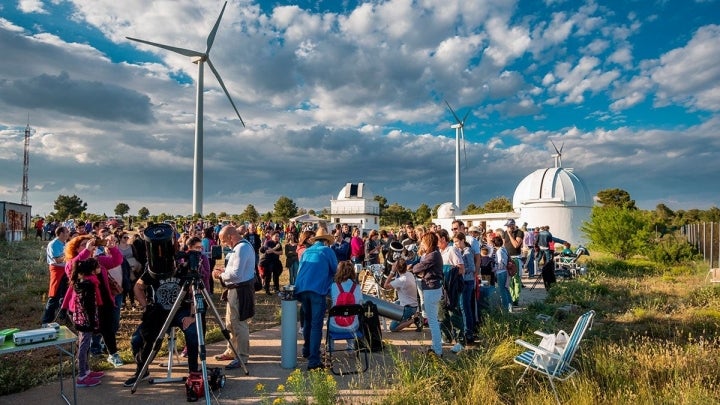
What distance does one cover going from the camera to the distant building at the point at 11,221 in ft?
98.4

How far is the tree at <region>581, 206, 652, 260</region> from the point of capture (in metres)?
22.8

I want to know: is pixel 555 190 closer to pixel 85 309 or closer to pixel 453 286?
pixel 453 286

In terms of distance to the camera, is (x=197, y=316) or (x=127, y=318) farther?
(x=127, y=318)

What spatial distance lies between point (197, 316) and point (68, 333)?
1.42m

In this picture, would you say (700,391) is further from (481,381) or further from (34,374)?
(34,374)

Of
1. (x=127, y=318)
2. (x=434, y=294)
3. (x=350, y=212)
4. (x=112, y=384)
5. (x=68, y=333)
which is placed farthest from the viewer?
(x=350, y=212)

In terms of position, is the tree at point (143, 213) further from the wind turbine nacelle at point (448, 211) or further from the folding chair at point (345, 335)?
the folding chair at point (345, 335)

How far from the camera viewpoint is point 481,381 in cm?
527

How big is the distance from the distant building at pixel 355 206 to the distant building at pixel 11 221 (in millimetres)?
40336

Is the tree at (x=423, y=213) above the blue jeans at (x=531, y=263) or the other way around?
above

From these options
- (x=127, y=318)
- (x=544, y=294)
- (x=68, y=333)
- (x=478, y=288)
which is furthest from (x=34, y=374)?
(x=544, y=294)

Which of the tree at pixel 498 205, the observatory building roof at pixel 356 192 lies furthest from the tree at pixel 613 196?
the observatory building roof at pixel 356 192

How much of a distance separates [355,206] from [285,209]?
15.6 m

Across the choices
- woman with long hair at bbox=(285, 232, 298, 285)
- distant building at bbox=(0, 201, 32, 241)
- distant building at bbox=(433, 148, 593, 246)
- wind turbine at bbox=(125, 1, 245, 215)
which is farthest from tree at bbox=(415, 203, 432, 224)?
woman with long hair at bbox=(285, 232, 298, 285)
